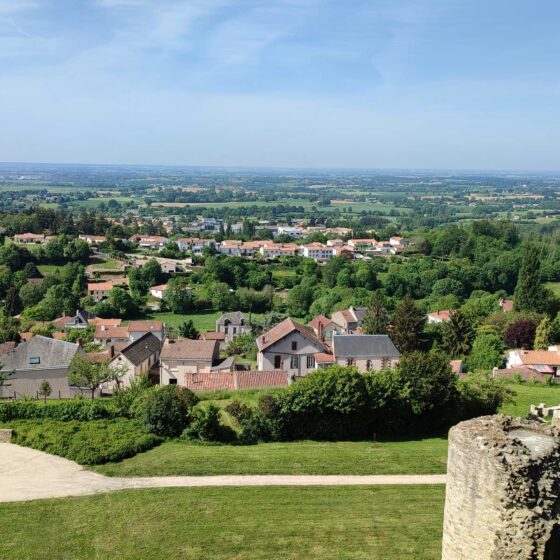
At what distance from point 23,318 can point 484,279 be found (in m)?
59.3

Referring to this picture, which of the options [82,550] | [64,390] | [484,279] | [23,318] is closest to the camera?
[82,550]

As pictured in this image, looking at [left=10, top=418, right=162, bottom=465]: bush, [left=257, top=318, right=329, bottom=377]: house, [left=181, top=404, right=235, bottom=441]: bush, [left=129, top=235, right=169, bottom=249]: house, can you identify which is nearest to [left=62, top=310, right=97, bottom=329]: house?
[left=257, top=318, right=329, bottom=377]: house

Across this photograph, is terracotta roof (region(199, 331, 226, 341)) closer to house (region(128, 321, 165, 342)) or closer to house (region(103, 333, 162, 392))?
house (region(128, 321, 165, 342))

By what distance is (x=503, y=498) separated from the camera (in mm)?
10109

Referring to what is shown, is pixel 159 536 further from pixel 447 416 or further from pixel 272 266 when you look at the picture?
pixel 272 266

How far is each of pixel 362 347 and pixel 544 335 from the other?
16.0m

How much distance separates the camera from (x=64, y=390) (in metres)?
34.9

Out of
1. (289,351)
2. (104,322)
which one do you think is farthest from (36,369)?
(104,322)

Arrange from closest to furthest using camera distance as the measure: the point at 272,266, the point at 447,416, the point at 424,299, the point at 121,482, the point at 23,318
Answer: the point at 121,482, the point at 447,416, the point at 23,318, the point at 424,299, the point at 272,266

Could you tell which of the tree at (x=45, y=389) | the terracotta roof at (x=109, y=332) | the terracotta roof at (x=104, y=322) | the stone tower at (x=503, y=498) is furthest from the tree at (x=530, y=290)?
the stone tower at (x=503, y=498)

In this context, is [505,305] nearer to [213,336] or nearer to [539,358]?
[539,358]

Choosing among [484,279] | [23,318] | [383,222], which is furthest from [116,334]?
[383,222]

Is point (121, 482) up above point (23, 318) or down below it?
above

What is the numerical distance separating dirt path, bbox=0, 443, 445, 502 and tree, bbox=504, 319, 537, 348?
95.8ft
